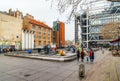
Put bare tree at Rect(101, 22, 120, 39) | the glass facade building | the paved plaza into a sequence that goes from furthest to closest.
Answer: the glass facade building < bare tree at Rect(101, 22, 120, 39) < the paved plaza

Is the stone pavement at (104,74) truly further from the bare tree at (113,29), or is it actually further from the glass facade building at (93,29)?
the glass facade building at (93,29)

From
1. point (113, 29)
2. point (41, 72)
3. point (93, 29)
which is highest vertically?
point (93, 29)

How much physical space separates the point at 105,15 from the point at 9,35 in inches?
1833

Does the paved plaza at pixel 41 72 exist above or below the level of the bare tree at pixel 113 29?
below

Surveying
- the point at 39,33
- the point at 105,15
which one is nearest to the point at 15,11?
the point at 39,33

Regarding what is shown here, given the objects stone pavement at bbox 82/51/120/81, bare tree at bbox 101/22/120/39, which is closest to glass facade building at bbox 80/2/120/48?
bare tree at bbox 101/22/120/39

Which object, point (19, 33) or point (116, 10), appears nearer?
point (19, 33)

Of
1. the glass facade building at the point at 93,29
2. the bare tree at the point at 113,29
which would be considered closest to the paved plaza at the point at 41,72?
the bare tree at the point at 113,29

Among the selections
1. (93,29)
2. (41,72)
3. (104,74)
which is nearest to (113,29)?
(104,74)

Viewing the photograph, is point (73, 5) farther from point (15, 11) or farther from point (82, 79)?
point (15, 11)

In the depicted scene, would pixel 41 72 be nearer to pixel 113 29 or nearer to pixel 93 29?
pixel 113 29

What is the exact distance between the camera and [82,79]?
23.9 feet

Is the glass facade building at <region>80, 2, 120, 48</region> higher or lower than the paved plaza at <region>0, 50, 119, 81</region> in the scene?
higher

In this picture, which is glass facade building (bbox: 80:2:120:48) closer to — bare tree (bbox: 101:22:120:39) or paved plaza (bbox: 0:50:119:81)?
bare tree (bbox: 101:22:120:39)
